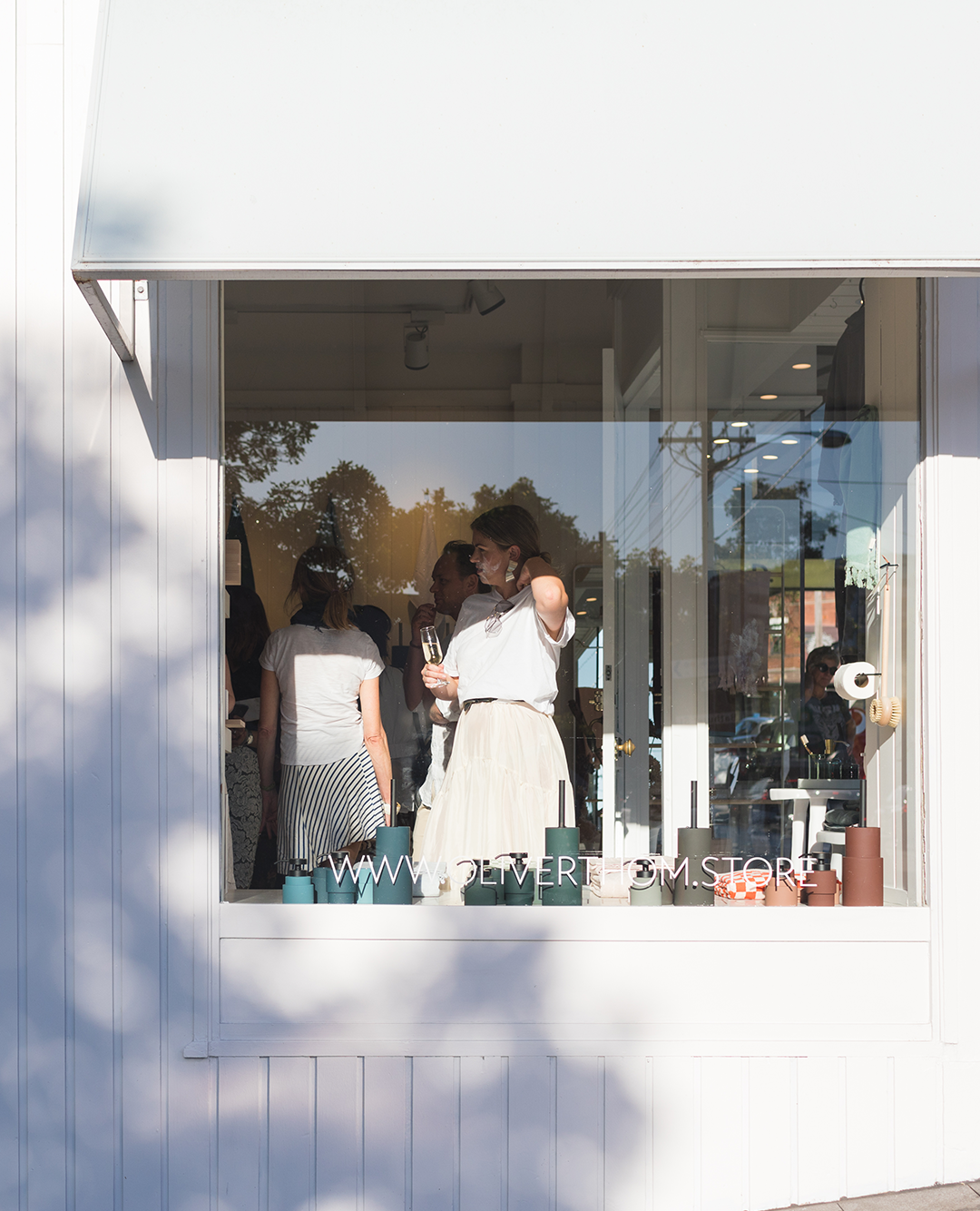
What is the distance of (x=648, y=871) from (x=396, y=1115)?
34.4 inches

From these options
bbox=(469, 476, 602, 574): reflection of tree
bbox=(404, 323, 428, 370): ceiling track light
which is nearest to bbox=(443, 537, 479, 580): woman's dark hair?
bbox=(469, 476, 602, 574): reflection of tree

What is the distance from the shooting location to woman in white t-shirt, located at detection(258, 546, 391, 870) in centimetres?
313

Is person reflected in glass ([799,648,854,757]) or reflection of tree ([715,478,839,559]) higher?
reflection of tree ([715,478,839,559])

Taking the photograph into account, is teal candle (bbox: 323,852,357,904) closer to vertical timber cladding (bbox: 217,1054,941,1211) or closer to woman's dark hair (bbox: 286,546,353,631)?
vertical timber cladding (bbox: 217,1054,941,1211)

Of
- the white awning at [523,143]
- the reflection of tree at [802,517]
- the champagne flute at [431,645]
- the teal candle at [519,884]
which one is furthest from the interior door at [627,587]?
the white awning at [523,143]

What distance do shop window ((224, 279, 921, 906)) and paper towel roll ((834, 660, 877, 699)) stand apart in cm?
1

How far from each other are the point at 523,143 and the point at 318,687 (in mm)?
1795

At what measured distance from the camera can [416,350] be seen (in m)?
5.04

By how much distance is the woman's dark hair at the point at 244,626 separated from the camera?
2.79 metres

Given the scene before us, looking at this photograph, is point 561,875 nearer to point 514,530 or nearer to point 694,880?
point 694,880

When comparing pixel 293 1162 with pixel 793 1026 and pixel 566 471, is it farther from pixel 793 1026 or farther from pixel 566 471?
pixel 566 471

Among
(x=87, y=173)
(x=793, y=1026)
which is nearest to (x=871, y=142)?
(x=87, y=173)

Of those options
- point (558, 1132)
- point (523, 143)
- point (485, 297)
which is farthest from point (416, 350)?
point (558, 1132)

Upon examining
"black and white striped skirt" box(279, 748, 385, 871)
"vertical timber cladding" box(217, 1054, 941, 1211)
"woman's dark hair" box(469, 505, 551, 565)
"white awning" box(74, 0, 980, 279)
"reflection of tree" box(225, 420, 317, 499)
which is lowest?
"vertical timber cladding" box(217, 1054, 941, 1211)
